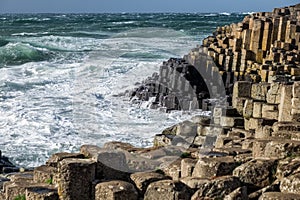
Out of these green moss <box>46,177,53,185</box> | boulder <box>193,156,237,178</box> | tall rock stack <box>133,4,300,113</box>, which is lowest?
tall rock stack <box>133,4,300,113</box>

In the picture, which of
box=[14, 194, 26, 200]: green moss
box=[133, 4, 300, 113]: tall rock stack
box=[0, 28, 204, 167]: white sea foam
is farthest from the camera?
box=[133, 4, 300, 113]: tall rock stack

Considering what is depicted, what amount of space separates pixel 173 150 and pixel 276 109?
329 centimetres

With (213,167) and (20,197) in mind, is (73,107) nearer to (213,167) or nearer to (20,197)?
(20,197)

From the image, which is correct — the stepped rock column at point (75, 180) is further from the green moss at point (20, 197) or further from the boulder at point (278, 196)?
the boulder at point (278, 196)

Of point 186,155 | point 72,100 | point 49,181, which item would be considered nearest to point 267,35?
point 72,100

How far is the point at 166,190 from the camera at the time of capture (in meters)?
5.54

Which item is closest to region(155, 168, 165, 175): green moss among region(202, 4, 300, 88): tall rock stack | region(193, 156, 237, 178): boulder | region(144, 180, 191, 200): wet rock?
region(193, 156, 237, 178): boulder

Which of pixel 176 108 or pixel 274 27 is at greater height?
pixel 274 27

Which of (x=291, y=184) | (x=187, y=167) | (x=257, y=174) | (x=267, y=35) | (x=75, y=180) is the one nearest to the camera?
(x=291, y=184)

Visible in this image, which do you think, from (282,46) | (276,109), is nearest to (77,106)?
(282,46)

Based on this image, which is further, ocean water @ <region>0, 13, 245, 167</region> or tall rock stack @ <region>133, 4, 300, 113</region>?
tall rock stack @ <region>133, 4, 300, 113</region>

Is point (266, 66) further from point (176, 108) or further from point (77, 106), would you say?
point (77, 106)

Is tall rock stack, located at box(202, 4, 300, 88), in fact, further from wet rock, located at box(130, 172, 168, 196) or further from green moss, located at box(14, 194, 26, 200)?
green moss, located at box(14, 194, 26, 200)

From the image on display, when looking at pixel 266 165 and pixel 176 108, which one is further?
pixel 176 108
